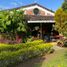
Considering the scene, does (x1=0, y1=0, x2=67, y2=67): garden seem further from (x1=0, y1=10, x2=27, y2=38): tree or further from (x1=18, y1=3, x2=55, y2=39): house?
(x1=18, y1=3, x2=55, y2=39): house

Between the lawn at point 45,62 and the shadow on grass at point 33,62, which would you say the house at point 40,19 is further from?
the shadow on grass at point 33,62

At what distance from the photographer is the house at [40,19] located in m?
26.0

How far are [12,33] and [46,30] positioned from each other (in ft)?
20.8

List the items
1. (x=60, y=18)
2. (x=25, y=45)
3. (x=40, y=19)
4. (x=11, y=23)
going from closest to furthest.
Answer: (x=25, y=45) < (x=11, y=23) < (x=60, y=18) < (x=40, y=19)

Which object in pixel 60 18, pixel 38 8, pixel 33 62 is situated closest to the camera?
pixel 33 62

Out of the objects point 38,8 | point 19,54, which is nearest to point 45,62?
point 19,54

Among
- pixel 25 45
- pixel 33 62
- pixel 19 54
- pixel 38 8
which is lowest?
pixel 33 62

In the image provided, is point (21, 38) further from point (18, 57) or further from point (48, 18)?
point (18, 57)

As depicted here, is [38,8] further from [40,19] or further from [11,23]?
[11,23]

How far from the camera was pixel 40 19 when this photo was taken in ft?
85.8

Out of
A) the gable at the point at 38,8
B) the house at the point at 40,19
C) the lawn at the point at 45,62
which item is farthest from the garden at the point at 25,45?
the gable at the point at 38,8

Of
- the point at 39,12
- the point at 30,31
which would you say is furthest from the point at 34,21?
the point at 39,12

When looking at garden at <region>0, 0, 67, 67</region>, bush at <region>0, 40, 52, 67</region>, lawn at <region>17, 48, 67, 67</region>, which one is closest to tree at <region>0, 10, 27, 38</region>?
garden at <region>0, 0, 67, 67</region>

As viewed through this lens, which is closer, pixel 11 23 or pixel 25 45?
pixel 25 45
